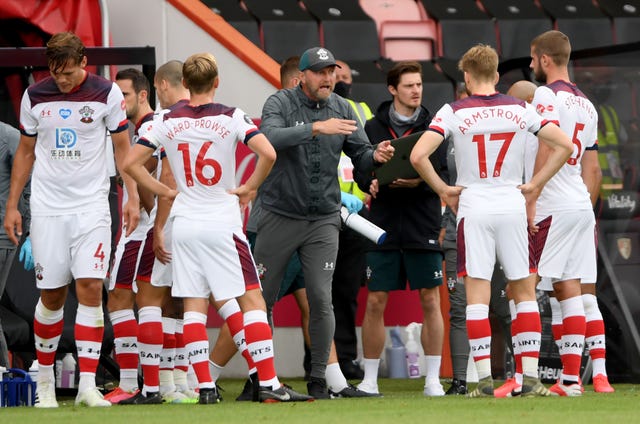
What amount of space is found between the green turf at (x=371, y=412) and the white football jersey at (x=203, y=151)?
105cm

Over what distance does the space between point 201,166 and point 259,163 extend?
305mm

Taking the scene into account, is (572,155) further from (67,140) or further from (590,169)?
(67,140)

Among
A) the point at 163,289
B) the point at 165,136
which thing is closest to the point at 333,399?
the point at 163,289

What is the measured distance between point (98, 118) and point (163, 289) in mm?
1091

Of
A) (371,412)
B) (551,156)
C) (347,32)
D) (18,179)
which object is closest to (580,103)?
(551,156)

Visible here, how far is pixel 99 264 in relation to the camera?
7.90 metres

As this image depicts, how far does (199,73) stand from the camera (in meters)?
7.79

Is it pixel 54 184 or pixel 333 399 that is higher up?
pixel 54 184

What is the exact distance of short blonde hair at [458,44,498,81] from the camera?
816cm

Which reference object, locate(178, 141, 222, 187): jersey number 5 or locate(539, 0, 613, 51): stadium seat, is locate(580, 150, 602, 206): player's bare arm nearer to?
locate(178, 141, 222, 187): jersey number 5

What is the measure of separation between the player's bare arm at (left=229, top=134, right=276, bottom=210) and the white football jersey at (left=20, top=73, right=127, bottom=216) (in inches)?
31.0

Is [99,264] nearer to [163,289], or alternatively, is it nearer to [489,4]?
[163,289]

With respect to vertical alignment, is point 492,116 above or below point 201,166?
above

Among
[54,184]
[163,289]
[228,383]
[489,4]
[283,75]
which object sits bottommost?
[228,383]
